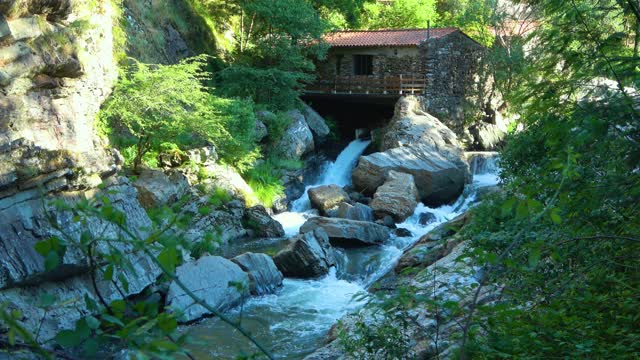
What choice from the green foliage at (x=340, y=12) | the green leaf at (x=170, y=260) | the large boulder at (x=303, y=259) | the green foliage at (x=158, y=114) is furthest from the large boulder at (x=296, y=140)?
the green leaf at (x=170, y=260)

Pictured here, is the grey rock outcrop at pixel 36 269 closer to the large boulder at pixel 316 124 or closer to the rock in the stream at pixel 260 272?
the rock in the stream at pixel 260 272

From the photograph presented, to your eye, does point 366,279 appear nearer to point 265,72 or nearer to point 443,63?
point 265,72

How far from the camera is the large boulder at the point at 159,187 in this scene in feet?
47.0

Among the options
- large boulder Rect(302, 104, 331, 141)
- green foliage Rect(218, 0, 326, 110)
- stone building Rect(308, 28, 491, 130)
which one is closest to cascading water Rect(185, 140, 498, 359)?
green foliage Rect(218, 0, 326, 110)

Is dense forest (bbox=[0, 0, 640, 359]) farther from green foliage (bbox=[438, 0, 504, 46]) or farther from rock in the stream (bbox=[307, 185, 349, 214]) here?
rock in the stream (bbox=[307, 185, 349, 214])

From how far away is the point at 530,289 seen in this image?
500 centimetres

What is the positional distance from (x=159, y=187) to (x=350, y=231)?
4530 millimetres

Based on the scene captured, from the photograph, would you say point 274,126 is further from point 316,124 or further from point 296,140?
point 316,124

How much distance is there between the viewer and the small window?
1081 inches

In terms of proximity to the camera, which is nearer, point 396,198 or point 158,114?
point 158,114

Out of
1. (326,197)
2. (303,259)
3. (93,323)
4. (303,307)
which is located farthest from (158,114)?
(93,323)

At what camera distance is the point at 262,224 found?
1625 centimetres

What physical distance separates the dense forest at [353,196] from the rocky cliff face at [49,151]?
88 mm

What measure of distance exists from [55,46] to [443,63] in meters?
17.6
